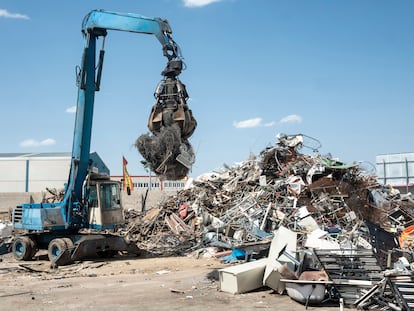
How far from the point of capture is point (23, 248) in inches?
581

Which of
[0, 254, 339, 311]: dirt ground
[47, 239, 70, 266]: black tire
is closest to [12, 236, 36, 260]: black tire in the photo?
[0, 254, 339, 311]: dirt ground

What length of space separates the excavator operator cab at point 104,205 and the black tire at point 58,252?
3.28ft

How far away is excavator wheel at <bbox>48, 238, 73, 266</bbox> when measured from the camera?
13203mm

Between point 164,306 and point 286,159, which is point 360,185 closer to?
point 286,159

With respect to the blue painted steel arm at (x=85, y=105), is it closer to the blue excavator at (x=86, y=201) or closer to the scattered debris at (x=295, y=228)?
the blue excavator at (x=86, y=201)

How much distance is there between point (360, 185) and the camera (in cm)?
1716

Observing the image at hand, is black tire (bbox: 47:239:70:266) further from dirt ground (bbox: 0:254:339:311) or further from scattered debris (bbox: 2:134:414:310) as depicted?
scattered debris (bbox: 2:134:414:310)

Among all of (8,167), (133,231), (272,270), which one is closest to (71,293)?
(272,270)

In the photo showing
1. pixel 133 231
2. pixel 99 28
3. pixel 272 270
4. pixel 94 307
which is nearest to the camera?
pixel 94 307

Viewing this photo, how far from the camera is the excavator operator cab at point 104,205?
13875 millimetres

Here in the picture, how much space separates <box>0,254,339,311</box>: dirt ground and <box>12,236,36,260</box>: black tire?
0.96m

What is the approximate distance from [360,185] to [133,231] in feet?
27.7

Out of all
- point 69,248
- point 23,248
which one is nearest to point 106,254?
point 69,248

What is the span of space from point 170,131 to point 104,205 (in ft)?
13.4
